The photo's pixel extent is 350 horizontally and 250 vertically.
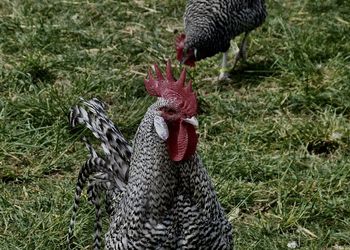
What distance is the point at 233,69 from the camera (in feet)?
25.1

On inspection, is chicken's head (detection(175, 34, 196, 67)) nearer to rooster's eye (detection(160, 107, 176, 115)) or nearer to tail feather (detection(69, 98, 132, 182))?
tail feather (detection(69, 98, 132, 182))

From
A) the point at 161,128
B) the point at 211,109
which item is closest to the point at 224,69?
the point at 211,109

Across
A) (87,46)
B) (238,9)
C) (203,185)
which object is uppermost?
(203,185)

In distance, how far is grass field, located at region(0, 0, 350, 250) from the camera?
551 cm

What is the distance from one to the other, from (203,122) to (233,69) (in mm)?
1112

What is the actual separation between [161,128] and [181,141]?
4.6 inches

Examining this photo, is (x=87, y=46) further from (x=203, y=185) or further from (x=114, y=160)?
(x=203, y=185)

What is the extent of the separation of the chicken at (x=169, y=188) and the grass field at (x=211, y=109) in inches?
39.0

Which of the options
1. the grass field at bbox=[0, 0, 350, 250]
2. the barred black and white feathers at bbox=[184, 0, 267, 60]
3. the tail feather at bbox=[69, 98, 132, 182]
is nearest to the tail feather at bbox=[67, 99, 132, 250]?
the tail feather at bbox=[69, 98, 132, 182]

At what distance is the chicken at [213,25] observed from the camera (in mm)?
7254

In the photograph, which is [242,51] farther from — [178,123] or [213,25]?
[178,123]

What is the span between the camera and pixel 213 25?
735cm

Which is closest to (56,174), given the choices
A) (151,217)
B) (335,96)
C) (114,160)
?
(114,160)

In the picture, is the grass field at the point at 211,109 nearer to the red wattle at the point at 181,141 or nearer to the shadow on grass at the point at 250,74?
the shadow on grass at the point at 250,74
